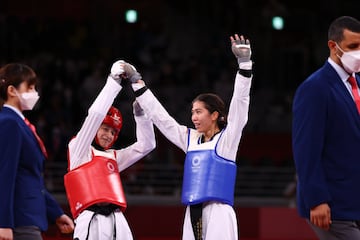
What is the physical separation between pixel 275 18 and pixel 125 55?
112 inches

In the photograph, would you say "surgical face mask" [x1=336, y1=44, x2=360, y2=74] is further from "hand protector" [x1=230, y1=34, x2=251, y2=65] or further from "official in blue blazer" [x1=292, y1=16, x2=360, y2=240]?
"hand protector" [x1=230, y1=34, x2=251, y2=65]

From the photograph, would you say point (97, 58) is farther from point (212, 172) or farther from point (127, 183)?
point (212, 172)

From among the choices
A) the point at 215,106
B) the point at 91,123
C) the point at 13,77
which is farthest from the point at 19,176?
the point at 215,106

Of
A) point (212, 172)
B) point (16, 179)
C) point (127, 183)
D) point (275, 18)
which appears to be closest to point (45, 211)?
point (16, 179)

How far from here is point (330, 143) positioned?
5.94m

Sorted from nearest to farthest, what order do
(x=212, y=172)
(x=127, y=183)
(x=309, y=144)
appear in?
(x=309, y=144)
(x=212, y=172)
(x=127, y=183)

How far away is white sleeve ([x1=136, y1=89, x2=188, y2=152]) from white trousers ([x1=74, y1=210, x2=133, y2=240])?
0.74 metres

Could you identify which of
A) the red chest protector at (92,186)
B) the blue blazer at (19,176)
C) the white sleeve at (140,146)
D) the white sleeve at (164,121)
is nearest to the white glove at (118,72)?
the white sleeve at (164,121)

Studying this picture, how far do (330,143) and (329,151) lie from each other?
0.16 ft

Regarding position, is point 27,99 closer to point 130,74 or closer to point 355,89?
point 130,74

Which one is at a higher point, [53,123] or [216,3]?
[216,3]

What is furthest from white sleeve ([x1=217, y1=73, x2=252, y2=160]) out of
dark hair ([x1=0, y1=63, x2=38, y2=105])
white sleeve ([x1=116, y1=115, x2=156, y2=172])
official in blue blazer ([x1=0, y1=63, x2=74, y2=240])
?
dark hair ([x1=0, y1=63, x2=38, y2=105])

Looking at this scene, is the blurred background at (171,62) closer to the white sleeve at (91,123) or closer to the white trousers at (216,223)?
the white sleeve at (91,123)

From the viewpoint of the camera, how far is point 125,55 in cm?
1788
